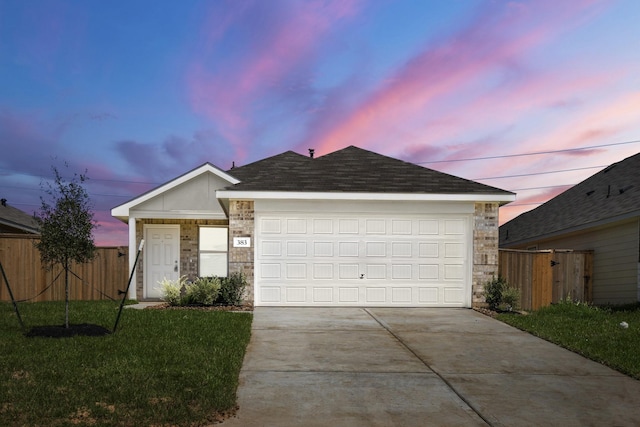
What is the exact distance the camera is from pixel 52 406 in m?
5.07

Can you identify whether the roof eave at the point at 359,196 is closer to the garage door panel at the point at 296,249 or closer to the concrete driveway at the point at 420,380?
the garage door panel at the point at 296,249

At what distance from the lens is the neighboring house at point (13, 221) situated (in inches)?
819

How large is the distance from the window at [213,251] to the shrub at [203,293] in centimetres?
364

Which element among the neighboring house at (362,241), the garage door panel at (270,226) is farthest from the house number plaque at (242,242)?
the garage door panel at (270,226)

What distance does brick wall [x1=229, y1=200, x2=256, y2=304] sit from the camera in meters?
13.1

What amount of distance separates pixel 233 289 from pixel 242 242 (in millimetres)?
1205

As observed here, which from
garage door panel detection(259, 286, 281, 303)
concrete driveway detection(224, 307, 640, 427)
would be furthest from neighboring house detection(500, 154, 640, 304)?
garage door panel detection(259, 286, 281, 303)

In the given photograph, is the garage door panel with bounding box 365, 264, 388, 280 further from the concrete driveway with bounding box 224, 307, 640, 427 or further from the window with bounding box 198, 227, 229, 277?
the window with bounding box 198, 227, 229, 277

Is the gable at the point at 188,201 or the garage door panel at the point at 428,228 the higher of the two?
the gable at the point at 188,201

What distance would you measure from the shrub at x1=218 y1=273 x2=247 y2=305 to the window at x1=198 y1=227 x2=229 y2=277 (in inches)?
153

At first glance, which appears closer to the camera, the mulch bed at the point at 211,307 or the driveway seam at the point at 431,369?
the driveway seam at the point at 431,369

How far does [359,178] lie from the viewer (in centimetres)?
1420

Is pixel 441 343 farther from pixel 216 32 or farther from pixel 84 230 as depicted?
pixel 216 32

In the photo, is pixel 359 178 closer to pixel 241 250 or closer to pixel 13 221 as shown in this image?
pixel 241 250
